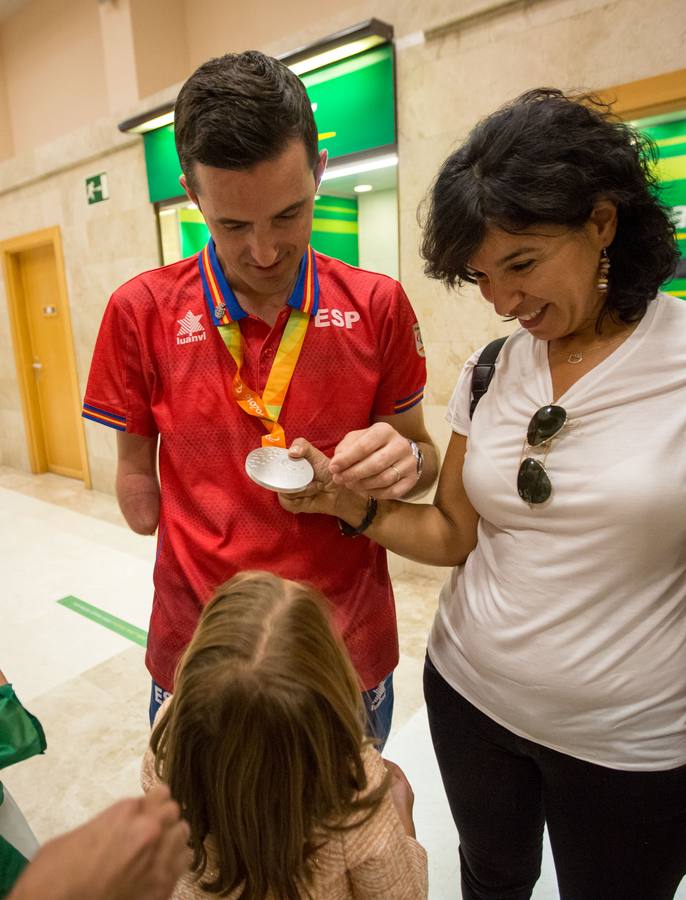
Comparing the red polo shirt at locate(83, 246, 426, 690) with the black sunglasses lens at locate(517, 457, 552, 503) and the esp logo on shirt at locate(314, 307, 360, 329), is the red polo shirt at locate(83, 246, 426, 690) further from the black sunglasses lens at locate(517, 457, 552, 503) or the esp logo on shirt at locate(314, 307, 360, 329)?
the black sunglasses lens at locate(517, 457, 552, 503)

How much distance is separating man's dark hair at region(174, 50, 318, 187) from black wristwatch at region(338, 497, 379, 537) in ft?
2.11

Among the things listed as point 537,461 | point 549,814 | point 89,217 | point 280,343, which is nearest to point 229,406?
point 280,343

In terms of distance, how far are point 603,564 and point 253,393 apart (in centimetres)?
67

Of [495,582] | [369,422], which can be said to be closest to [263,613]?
[495,582]

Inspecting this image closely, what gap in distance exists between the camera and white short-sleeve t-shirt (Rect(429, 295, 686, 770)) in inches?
34.7

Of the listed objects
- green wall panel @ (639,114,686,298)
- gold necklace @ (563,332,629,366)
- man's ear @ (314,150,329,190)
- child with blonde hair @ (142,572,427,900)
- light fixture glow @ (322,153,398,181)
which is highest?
light fixture glow @ (322,153,398,181)

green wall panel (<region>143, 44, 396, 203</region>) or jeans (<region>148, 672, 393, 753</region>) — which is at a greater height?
green wall panel (<region>143, 44, 396, 203</region>)

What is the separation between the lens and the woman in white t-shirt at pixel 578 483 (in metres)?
0.89

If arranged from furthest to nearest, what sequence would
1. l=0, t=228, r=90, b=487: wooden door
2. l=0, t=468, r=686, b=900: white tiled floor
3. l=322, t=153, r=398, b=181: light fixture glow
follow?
l=0, t=228, r=90, b=487: wooden door
l=322, t=153, r=398, b=181: light fixture glow
l=0, t=468, r=686, b=900: white tiled floor

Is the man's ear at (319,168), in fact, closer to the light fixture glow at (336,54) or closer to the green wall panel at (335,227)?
the light fixture glow at (336,54)

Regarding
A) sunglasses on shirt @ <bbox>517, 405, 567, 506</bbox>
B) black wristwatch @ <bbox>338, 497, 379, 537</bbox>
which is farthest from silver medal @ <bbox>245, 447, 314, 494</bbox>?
sunglasses on shirt @ <bbox>517, 405, 567, 506</bbox>

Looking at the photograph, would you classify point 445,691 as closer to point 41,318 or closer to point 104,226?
point 104,226

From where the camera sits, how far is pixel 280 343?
1163mm

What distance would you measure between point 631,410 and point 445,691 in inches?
24.9
